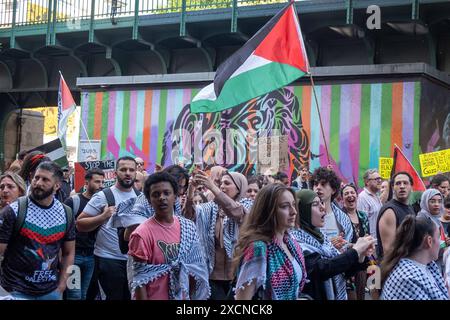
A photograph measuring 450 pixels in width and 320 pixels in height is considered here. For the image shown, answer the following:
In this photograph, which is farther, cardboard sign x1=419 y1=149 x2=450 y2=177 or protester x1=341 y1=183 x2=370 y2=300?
cardboard sign x1=419 y1=149 x2=450 y2=177

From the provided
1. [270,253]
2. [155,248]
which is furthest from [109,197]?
[270,253]

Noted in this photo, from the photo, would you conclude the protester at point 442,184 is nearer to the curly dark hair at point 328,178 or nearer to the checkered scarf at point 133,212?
the curly dark hair at point 328,178

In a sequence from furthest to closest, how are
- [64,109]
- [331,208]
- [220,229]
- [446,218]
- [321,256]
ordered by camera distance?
→ [64,109] < [446,218] < [331,208] < [220,229] < [321,256]

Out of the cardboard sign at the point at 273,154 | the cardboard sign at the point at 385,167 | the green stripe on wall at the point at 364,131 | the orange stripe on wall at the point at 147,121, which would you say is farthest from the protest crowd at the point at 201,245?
the orange stripe on wall at the point at 147,121

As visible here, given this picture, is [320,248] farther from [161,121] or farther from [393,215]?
[161,121]

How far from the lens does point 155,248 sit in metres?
6.05

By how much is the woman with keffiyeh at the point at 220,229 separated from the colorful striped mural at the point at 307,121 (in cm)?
986

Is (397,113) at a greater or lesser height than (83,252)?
greater

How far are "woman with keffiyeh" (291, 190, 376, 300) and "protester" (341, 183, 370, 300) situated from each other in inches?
91.2

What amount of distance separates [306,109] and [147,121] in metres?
4.42

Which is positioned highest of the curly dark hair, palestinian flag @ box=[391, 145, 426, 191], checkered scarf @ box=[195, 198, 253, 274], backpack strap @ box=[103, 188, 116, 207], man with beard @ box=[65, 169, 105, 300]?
palestinian flag @ box=[391, 145, 426, 191]

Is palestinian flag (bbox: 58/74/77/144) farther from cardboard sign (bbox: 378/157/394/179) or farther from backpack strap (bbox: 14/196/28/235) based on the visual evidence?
backpack strap (bbox: 14/196/28/235)

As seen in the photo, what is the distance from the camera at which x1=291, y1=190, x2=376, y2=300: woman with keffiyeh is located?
19.0 feet

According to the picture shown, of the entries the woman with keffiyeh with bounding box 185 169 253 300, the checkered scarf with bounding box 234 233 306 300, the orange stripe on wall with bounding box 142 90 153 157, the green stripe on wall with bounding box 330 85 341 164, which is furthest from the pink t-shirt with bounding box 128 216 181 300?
the orange stripe on wall with bounding box 142 90 153 157
